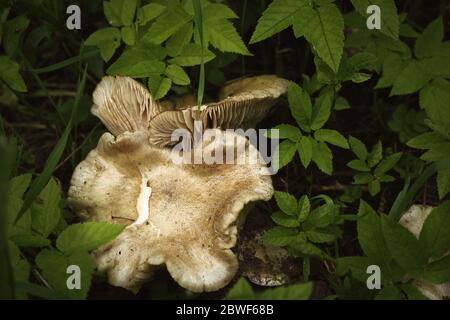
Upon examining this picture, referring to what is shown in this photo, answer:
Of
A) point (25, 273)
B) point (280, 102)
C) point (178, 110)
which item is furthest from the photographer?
point (280, 102)

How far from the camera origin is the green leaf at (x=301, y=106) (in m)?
3.29

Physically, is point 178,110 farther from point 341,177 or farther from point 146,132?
point 341,177

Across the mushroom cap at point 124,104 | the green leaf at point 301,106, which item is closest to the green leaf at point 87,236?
the mushroom cap at point 124,104

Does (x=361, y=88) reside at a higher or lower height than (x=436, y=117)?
higher

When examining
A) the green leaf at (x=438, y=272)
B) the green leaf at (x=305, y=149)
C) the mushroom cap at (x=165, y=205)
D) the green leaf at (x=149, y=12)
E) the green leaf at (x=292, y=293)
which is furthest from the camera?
the green leaf at (x=149, y=12)

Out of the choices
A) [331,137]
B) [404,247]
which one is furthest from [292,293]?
[331,137]

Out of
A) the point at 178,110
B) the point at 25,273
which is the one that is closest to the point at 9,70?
the point at 178,110

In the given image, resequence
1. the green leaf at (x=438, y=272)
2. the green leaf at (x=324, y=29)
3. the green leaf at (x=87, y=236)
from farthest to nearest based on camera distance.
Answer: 1. the green leaf at (x=324, y=29)
2. the green leaf at (x=87, y=236)
3. the green leaf at (x=438, y=272)

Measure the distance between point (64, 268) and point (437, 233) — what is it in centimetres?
191

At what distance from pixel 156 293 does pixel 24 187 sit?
1.00 metres

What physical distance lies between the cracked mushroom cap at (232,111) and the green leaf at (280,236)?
2.59 feet

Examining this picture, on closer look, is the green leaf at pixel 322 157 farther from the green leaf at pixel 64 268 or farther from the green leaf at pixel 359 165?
the green leaf at pixel 64 268

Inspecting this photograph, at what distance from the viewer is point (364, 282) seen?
293cm
